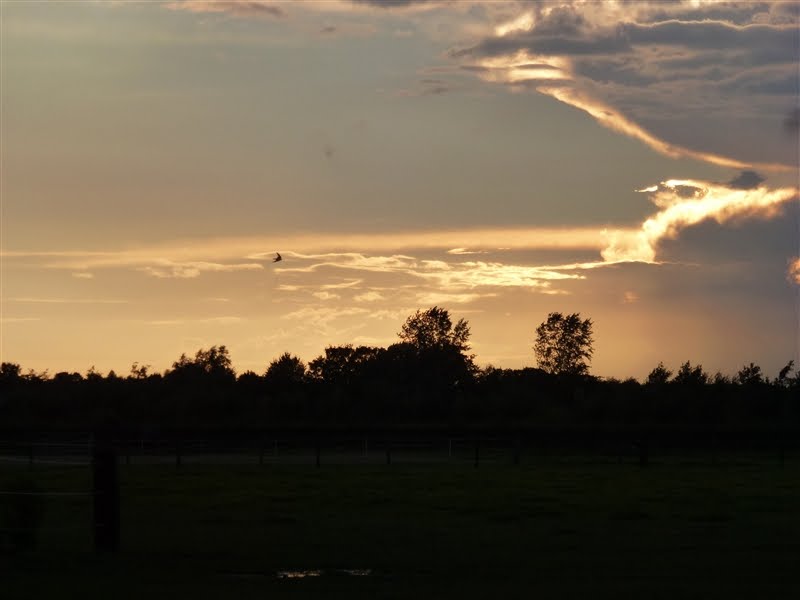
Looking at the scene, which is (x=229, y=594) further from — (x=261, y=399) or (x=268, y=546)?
(x=261, y=399)

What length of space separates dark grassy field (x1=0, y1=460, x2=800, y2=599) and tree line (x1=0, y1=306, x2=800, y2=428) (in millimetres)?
46795

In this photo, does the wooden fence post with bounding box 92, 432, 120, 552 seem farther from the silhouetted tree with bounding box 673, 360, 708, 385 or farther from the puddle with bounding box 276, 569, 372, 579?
the silhouetted tree with bounding box 673, 360, 708, 385

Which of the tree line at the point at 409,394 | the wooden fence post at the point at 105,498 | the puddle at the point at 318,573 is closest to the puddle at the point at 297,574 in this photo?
the puddle at the point at 318,573

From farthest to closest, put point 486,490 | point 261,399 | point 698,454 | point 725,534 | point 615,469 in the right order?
point 261,399
point 698,454
point 615,469
point 486,490
point 725,534

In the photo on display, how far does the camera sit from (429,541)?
63.7 ft

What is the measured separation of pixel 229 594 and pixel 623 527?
10.0 meters

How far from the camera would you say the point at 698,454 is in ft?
190

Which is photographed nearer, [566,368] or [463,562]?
[463,562]

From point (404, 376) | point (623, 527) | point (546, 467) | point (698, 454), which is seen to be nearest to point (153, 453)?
point (546, 467)

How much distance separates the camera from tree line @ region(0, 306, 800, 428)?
84.0m

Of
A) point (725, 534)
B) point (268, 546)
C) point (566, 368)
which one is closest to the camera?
point (268, 546)

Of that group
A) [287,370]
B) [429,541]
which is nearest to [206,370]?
[287,370]

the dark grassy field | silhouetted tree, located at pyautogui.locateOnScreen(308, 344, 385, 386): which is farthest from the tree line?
the dark grassy field

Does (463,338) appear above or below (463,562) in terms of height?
above
